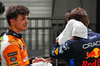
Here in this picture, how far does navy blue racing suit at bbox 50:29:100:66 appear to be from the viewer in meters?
2.07

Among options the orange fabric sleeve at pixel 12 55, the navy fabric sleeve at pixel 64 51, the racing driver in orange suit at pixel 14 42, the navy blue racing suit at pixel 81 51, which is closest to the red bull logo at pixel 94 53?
the navy blue racing suit at pixel 81 51

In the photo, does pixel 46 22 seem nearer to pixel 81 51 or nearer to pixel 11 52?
pixel 81 51

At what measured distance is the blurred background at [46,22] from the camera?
4844 millimetres

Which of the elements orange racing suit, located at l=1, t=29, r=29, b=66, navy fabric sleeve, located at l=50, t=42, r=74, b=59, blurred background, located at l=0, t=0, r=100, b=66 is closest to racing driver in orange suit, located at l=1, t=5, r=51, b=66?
orange racing suit, located at l=1, t=29, r=29, b=66

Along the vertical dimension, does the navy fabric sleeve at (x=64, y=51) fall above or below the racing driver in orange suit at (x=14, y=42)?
below

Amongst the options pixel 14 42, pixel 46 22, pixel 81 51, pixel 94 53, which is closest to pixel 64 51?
pixel 81 51

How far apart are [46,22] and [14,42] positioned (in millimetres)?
3332

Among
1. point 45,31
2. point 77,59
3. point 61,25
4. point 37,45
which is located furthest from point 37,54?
point 77,59

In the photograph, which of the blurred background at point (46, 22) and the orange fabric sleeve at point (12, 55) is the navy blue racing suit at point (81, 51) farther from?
the blurred background at point (46, 22)

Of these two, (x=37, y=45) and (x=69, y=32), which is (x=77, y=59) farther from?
(x=37, y=45)

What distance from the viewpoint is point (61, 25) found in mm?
4961

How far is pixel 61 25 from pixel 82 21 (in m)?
2.74

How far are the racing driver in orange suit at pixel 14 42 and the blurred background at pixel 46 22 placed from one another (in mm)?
2508

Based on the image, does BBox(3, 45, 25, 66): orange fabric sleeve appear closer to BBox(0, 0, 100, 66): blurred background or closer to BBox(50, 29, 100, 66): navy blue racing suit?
BBox(50, 29, 100, 66): navy blue racing suit
